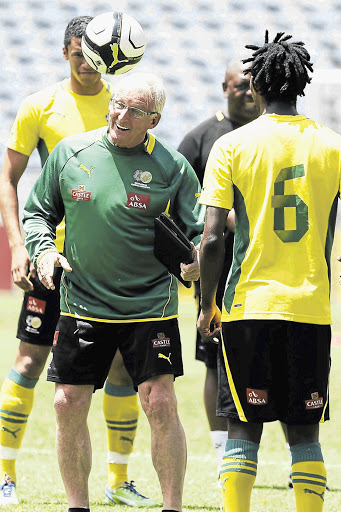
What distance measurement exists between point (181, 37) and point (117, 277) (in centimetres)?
2922

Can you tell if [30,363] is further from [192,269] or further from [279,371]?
[279,371]

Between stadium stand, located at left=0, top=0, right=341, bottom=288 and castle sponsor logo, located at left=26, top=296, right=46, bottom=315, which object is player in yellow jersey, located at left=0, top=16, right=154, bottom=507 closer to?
castle sponsor logo, located at left=26, top=296, right=46, bottom=315

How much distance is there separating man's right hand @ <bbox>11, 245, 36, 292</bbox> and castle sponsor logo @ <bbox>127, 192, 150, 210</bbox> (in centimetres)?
86

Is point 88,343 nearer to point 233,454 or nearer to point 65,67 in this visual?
point 233,454

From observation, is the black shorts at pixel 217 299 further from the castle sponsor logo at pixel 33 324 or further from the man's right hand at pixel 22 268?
the man's right hand at pixel 22 268

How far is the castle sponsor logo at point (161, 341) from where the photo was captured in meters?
4.30

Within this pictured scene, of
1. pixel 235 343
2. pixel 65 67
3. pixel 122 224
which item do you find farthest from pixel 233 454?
pixel 65 67

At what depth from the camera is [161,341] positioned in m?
4.32

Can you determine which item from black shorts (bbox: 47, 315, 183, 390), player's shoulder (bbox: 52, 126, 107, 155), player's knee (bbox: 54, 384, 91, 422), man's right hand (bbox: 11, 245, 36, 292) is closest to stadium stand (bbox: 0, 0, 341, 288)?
man's right hand (bbox: 11, 245, 36, 292)

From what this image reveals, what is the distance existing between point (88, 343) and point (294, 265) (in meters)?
1.13

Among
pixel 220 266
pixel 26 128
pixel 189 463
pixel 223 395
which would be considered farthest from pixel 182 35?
pixel 223 395

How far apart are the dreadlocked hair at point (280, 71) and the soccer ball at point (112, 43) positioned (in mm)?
1204

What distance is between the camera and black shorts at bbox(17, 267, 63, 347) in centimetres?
530

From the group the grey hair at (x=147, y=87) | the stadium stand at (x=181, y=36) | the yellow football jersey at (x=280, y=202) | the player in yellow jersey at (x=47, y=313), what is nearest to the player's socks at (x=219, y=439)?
the player in yellow jersey at (x=47, y=313)
